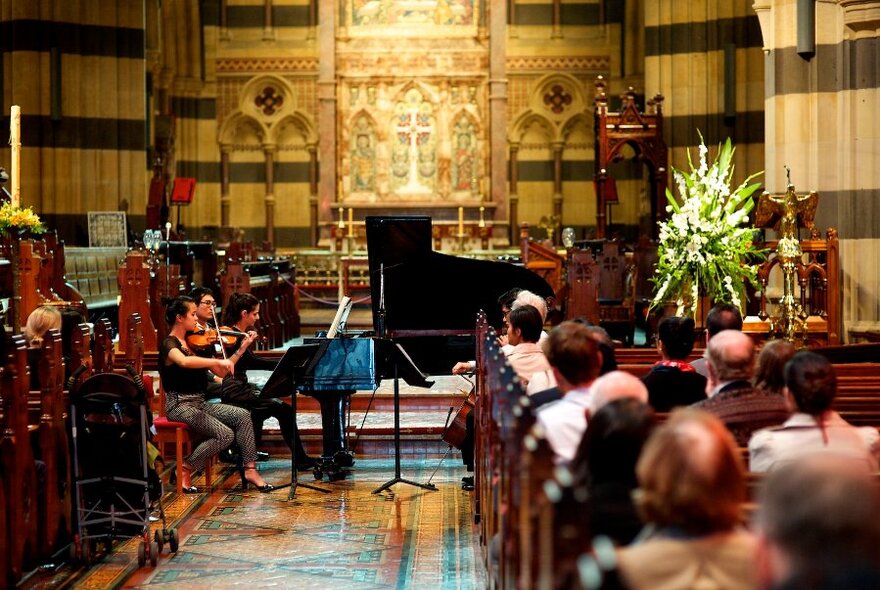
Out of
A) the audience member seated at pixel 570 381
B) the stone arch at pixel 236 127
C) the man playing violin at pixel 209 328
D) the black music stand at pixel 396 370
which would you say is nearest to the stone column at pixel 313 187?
the stone arch at pixel 236 127

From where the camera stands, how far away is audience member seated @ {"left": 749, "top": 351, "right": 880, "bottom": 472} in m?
4.38

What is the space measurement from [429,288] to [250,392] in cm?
181

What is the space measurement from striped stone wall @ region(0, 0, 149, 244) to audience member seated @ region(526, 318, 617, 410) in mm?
12667

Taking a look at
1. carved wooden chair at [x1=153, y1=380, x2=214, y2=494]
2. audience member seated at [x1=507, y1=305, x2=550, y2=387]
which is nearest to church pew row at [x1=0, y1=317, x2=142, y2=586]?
carved wooden chair at [x1=153, y1=380, x2=214, y2=494]

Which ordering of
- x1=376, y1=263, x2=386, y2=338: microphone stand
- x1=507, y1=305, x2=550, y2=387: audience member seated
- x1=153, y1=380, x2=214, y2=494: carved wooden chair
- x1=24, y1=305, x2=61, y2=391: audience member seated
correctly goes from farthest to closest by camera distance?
x1=376, y1=263, x2=386, y2=338: microphone stand, x1=153, y1=380, x2=214, y2=494: carved wooden chair, x1=507, y1=305, x2=550, y2=387: audience member seated, x1=24, y1=305, x2=61, y2=391: audience member seated

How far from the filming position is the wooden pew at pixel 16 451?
577 centimetres

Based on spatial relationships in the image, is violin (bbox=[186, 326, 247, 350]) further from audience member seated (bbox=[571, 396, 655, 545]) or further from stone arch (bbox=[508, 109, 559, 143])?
stone arch (bbox=[508, 109, 559, 143])

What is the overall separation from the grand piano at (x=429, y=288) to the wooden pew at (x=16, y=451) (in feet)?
12.8

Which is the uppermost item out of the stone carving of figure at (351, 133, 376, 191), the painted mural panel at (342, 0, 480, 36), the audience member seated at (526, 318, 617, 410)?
the painted mural panel at (342, 0, 480, 36)

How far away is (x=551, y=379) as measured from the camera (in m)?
6.29

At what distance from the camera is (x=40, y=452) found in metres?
6.43

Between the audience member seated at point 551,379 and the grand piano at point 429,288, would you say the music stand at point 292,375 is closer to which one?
the grand piano at point 429,288

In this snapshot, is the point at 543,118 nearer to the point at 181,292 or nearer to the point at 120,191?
the point at 120,191

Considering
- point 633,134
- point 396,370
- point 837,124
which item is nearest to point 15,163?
point 396,370
